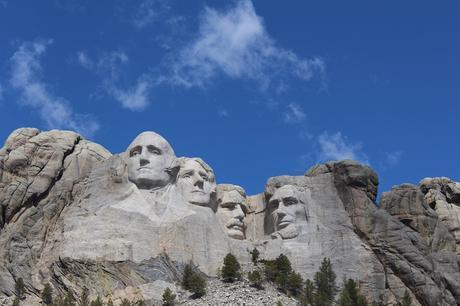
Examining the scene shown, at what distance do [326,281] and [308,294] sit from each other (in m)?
1.49

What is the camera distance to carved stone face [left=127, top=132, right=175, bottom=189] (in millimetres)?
48938

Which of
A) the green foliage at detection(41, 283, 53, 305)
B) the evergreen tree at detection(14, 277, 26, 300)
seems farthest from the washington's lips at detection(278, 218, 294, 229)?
the evergreen tree at detection(14, 277, 26, 300)

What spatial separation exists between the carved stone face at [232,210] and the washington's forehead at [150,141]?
3056mm

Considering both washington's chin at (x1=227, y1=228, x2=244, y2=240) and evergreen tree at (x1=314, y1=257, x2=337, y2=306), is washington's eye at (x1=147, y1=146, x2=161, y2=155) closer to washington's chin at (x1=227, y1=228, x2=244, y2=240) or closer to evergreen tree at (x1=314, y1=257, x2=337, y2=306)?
washington's chin at (x1=227, y1=228, x2=244, y2=240)

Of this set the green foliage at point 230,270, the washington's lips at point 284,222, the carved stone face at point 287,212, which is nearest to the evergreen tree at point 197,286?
the green foliage at point 230,270

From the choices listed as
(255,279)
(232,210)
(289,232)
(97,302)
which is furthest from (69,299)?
(289,232)

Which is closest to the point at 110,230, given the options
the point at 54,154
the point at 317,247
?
the point at 54,154

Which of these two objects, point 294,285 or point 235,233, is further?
point 235,233

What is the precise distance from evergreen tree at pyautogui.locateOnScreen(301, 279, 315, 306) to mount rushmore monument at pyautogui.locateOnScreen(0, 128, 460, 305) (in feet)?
4.55

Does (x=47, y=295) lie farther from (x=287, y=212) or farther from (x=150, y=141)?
(x=287, y=212)

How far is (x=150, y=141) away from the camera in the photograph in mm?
49500

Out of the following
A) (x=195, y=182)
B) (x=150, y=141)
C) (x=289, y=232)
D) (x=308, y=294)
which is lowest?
(x=308, y=294)

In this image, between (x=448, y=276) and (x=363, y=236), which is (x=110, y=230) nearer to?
(x=363, y=236)

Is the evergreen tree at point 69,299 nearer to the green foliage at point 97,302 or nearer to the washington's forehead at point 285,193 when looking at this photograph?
the green foliage at point 97,302
